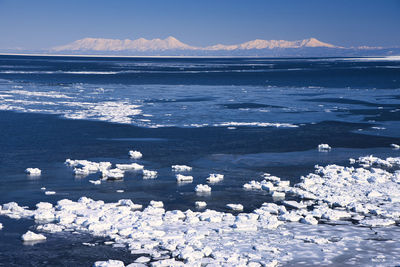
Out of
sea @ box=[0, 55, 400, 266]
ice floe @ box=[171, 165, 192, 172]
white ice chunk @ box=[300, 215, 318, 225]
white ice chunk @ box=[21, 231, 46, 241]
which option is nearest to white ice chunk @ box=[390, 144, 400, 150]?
sea @ box=[0, 55, 400, 266]

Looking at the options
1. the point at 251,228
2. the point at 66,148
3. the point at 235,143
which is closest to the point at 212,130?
the point at 235,143

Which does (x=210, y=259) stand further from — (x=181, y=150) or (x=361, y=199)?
(x=181, y=150)

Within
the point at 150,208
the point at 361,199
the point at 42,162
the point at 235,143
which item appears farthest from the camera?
the point at 235,143

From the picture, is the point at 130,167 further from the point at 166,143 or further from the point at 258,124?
the point at 258,124

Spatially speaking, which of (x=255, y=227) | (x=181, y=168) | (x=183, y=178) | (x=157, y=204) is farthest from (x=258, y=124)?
(x=255, y=227)

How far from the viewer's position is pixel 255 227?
11453 mm

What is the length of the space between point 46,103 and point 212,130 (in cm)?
1546

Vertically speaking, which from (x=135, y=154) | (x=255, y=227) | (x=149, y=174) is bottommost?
(x=255, y=227)

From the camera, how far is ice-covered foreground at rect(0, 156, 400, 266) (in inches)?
392

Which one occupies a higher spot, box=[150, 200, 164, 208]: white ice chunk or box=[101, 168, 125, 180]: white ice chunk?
box=[101, 168, 125, 180]: white ice chunk

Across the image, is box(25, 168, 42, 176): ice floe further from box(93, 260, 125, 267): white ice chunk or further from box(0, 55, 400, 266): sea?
box(93, 260, 125, 267): white ice chunk

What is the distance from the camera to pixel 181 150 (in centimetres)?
1967

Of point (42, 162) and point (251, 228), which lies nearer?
point (251, 228)

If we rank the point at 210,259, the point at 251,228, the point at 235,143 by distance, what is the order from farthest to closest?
the point at 235,143 → the point at 251,228 → the point at 210,259
